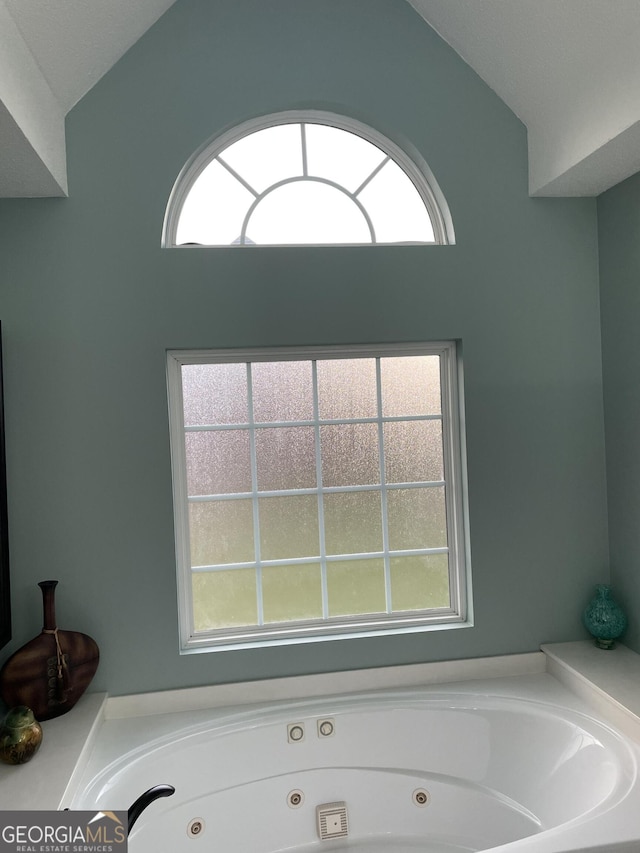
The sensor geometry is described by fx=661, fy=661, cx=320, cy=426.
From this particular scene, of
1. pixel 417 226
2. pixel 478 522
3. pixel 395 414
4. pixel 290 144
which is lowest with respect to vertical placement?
pixel 478 522

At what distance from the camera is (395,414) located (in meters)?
2.84

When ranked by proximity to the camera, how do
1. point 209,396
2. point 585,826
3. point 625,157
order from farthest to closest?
point 209,396 < point 625,157 < point 585,826

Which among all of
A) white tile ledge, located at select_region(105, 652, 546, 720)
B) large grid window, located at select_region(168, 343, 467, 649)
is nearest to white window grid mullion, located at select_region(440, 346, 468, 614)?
large grid window, located at select_region(168, 343, 467, 649)

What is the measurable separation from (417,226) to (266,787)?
2290mm

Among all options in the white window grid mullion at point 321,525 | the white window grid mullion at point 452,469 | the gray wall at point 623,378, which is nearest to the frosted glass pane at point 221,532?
the white window grid mullion at point 321,525

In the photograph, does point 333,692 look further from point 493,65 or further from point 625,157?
point 493,65

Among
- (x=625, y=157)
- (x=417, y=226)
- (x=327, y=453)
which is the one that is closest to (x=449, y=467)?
(x=327, y=453)

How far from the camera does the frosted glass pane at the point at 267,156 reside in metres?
2.70

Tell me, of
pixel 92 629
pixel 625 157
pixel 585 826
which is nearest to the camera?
pixel 585 826

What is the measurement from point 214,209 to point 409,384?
1.09m

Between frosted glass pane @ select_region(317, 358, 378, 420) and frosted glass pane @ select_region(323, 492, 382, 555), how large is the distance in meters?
0.35

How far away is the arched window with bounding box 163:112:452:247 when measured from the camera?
2684 millimetres

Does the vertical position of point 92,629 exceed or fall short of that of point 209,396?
it falls short

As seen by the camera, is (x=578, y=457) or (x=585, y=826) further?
(x=578, y=457)
